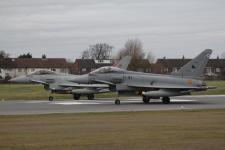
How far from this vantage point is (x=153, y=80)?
138ft

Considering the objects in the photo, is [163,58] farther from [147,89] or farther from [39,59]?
[147,89]

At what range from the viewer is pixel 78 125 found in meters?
19.9

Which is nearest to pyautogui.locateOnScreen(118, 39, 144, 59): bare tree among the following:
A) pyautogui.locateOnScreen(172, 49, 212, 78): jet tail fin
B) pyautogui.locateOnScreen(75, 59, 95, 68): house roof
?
pyautogui.locateOnScreen(75, 59, 95, 68): house roof

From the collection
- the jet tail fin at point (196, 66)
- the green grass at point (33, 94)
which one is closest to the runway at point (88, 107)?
the jet tail fin at point (196, 66)

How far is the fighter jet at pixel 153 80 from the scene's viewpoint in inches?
1612

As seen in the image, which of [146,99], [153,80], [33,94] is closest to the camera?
[146,99]

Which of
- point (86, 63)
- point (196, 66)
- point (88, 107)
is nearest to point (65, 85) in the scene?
point (196, 66)

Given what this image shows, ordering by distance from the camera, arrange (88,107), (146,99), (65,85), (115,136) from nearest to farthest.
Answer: (115,136)
(88,107)
(146,99)
(65,85)

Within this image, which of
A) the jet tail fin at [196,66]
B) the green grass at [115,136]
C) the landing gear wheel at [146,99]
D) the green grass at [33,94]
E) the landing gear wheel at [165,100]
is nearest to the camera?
the green grass at [115,136]

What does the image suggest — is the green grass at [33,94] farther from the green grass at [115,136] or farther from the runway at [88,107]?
the green grass at [115,136]

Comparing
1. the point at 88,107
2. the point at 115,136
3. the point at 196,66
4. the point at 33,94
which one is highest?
the point at 196,66

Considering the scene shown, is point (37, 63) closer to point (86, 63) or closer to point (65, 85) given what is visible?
point (86, 63)

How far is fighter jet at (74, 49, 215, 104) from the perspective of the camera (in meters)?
40.9

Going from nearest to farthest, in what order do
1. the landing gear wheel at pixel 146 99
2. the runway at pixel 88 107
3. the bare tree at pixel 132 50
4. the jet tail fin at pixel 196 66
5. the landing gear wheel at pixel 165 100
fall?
the runway at pixel 88 107
the landing gear wheel at pixel 165 100
the landing gear wheel at pixel 146 99
the jet tail fin at pixel 196 66
the bare tree at pixel 132 50
